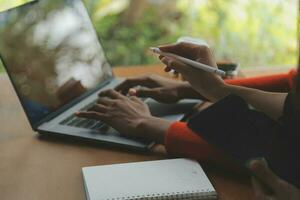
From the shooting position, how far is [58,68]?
131cm

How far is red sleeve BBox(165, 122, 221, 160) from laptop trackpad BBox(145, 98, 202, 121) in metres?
0.15

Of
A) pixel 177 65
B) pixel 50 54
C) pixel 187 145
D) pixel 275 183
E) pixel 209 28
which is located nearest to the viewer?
pixel 275 183

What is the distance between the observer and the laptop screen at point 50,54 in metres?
1.20

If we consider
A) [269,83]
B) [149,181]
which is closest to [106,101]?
[149,181]

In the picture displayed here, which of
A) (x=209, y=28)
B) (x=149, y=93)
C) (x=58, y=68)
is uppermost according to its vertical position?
(x=58, y=68)

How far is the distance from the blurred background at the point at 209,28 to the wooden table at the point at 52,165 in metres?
1.46

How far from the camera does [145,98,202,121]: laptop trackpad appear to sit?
4.19 feet

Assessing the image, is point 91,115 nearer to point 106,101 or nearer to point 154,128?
point 106,101

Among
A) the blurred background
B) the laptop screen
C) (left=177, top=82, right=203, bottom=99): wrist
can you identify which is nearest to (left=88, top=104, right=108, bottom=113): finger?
the laptop screen

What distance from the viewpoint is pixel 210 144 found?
1035 mm

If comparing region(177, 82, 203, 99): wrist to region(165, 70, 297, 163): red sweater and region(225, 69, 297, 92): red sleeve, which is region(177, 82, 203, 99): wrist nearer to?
region(225, 69, 297, 92): red sleeve

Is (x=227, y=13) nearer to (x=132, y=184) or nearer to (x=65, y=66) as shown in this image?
(x=65, y=66)

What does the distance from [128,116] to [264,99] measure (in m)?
0.29

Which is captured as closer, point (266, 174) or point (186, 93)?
point (266, 174)
